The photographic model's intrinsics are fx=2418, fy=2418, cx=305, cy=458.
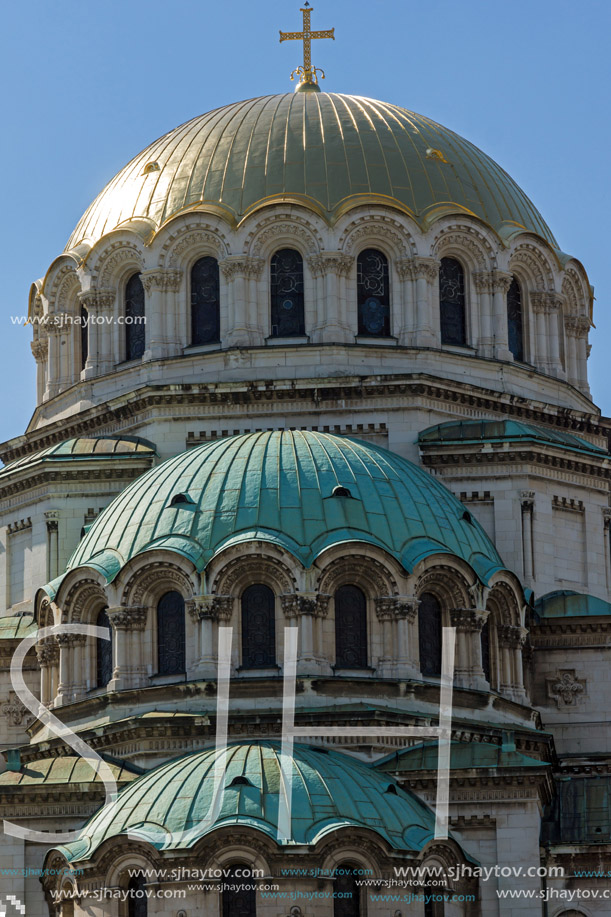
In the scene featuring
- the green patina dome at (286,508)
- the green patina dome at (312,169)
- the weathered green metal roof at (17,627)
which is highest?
the green patina dome at (312,169)

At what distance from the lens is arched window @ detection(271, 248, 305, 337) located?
49.6 metres

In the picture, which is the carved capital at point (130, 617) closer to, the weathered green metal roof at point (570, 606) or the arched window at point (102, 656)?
the arched window at point (102, 656)

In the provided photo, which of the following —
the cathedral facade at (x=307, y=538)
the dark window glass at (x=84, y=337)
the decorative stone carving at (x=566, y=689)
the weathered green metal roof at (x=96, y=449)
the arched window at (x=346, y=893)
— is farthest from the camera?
the dark window glass at (x=84, y=337)

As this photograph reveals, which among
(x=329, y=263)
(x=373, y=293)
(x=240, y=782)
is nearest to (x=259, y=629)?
(x=240, y=782)

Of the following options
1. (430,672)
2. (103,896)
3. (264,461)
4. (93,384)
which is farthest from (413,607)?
(93,384)

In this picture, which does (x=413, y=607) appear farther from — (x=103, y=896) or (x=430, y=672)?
(x=103, y=896)

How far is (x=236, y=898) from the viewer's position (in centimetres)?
3728

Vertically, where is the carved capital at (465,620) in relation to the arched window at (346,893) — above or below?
above

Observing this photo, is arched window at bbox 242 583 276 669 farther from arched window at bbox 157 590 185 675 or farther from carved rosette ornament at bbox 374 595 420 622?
carved rosette ornament at bbox 374 595 420 622

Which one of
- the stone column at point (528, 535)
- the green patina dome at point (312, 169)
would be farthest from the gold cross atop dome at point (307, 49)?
the stone column at point (528, 535)

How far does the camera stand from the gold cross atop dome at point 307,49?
56.1 meters

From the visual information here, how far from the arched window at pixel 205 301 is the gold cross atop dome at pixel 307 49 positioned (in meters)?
7.55

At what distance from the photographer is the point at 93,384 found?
51031 millimetres

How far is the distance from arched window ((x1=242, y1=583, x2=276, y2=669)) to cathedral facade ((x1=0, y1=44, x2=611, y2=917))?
2.0 inches
